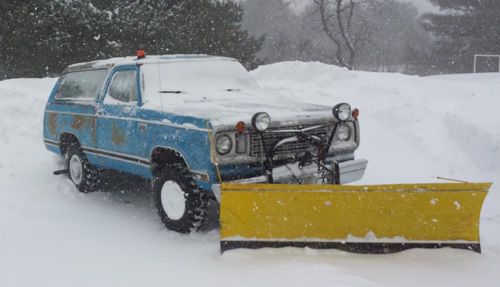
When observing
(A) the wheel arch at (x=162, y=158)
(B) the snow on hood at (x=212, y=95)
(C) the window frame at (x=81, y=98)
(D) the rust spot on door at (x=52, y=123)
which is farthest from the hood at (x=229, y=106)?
(D) the rust spot on door at (x=52, y=123)

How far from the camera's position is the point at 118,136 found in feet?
19.8

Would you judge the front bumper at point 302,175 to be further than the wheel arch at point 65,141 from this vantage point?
No

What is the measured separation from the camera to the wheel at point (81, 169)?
23.0ft

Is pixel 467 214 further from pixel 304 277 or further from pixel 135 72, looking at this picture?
pixel 135 72

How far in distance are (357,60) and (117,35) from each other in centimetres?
3398

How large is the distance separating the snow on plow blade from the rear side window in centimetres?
329

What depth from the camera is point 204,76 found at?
250 inches

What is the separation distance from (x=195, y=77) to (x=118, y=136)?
3.87 feet

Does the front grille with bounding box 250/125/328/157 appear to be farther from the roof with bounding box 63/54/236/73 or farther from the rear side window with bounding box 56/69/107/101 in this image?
the rear side window with bounding box 56/69/107/101

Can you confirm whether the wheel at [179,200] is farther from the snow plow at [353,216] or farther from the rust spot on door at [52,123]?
the rust spot on door at [52,123]

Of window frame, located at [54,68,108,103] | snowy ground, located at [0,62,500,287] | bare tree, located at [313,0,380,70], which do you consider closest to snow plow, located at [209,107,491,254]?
snowy ground, located at [0,62,500,287]

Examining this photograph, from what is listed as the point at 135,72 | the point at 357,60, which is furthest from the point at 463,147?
the point at 357,60

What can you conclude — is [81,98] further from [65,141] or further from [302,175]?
[302,175]

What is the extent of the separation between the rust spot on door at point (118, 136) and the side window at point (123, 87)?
1.17ft
